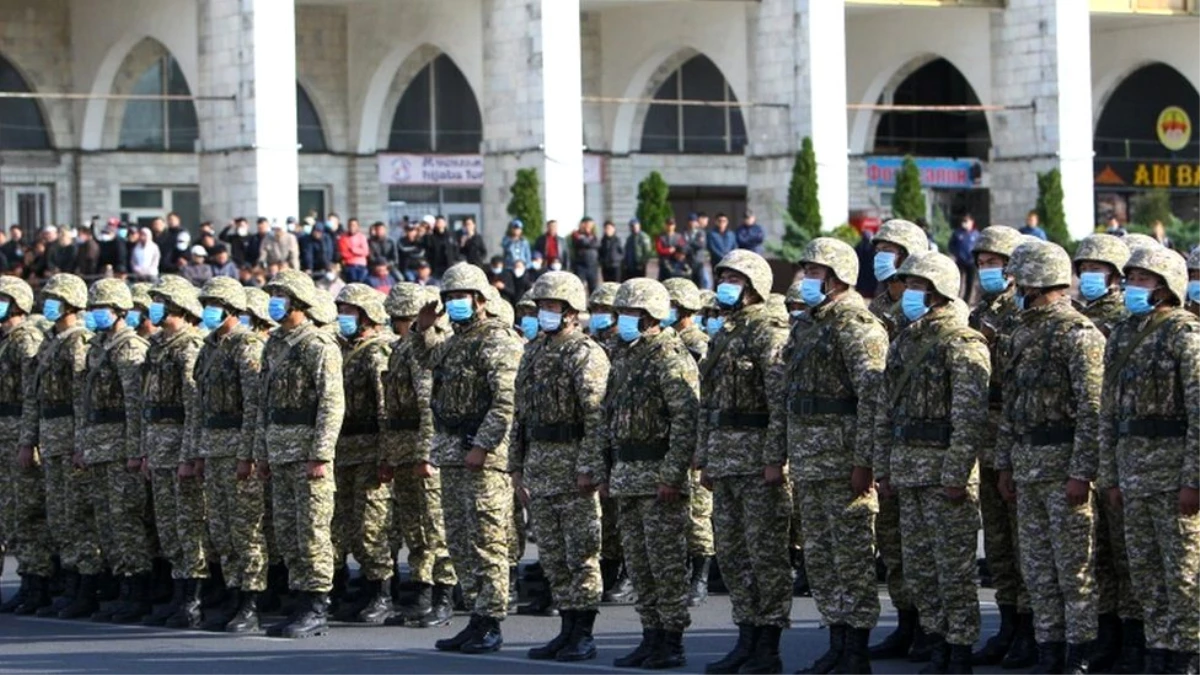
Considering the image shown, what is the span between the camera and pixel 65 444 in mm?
14961

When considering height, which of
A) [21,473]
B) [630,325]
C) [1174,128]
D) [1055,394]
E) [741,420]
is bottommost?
[21,473]

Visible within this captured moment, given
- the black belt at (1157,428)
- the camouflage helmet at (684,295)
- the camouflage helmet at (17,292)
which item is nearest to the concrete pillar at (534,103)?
the camouflage helmet at (17,292)

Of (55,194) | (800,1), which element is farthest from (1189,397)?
(55,194)

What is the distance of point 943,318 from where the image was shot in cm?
1085

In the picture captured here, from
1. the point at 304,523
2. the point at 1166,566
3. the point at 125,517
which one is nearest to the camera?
the point at 1166,566

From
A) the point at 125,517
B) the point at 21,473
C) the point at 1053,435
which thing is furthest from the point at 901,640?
the point at 21,473

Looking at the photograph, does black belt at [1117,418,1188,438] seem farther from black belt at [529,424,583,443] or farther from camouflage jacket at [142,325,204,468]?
camouflage jacket at [142,325,204,468]

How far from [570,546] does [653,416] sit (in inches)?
34.6

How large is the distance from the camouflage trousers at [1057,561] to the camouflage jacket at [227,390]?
4961 mm

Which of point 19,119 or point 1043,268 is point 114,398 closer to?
point 1043,268

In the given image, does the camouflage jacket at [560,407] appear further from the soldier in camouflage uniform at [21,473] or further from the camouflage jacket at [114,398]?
the soldier in camouflage uniform at [21,473]

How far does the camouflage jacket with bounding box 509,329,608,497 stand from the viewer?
1208cm

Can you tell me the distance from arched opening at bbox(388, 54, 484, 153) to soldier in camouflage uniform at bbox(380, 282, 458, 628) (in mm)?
26133

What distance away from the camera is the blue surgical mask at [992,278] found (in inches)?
473
